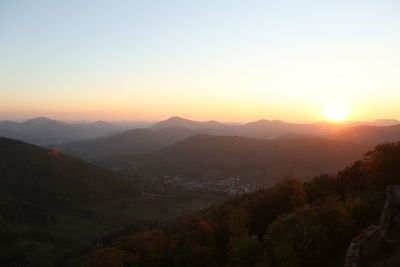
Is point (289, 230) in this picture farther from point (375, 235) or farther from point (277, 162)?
point (277, 162)

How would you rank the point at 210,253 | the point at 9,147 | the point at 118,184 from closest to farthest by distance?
the point at 210,253
the point at 9,147
the point at 118,184

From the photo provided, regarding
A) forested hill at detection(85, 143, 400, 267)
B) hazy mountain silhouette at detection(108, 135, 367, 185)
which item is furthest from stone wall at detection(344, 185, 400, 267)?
hazy mountain silhouette at detection(108, 135, 367, 185)

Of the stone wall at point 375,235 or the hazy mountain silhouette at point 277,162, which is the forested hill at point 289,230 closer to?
the stone wall at point 375,235

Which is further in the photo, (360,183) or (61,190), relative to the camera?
(61,190)

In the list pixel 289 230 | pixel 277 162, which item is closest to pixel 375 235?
pixel 289 230

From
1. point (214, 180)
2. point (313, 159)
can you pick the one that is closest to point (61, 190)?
point (214, 180)

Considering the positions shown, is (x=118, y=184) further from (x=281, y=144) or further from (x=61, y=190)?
(x=281, y=144)
